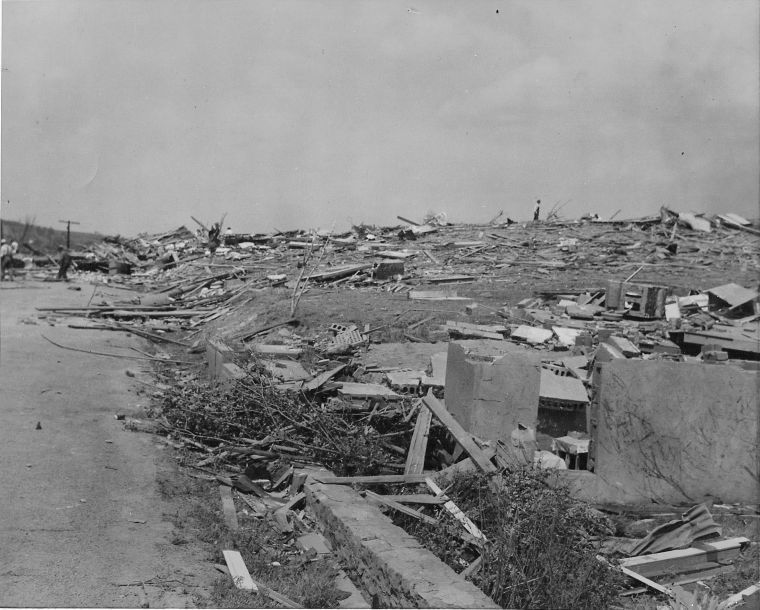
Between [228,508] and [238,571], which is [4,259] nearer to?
[228,508]

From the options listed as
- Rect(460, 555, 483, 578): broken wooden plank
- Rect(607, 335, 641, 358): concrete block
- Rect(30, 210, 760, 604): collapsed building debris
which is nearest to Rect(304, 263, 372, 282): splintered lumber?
Answer: Rect(30, 210, 760, 604): collapsed building debris

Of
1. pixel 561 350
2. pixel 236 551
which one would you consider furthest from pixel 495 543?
pixel 561 350

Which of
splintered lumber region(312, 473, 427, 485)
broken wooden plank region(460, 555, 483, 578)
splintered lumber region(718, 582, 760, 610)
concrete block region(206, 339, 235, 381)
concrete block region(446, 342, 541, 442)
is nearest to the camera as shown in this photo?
broken wooden plank region(460, 555, 483, 578)

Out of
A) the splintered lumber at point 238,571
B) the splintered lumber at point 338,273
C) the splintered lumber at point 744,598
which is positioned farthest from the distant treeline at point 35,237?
the splintered lumber at point 744,598

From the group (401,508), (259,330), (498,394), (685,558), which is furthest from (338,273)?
(685,558)

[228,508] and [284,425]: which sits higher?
[284,425]

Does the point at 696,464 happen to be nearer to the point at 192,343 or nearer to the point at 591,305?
the point at 591,305

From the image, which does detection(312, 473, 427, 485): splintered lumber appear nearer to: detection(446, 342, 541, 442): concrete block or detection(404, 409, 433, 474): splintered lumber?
detection(404, 409, 433, 474): splintered lumber

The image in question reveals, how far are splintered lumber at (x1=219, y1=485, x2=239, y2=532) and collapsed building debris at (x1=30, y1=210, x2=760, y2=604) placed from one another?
0.05 meters

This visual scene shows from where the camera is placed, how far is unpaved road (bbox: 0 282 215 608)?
160 inches

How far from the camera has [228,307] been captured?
55.2 feet

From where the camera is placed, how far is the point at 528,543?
472 cm

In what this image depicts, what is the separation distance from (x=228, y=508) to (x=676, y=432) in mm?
4397

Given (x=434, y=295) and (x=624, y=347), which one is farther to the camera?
(x=434, y=295)
